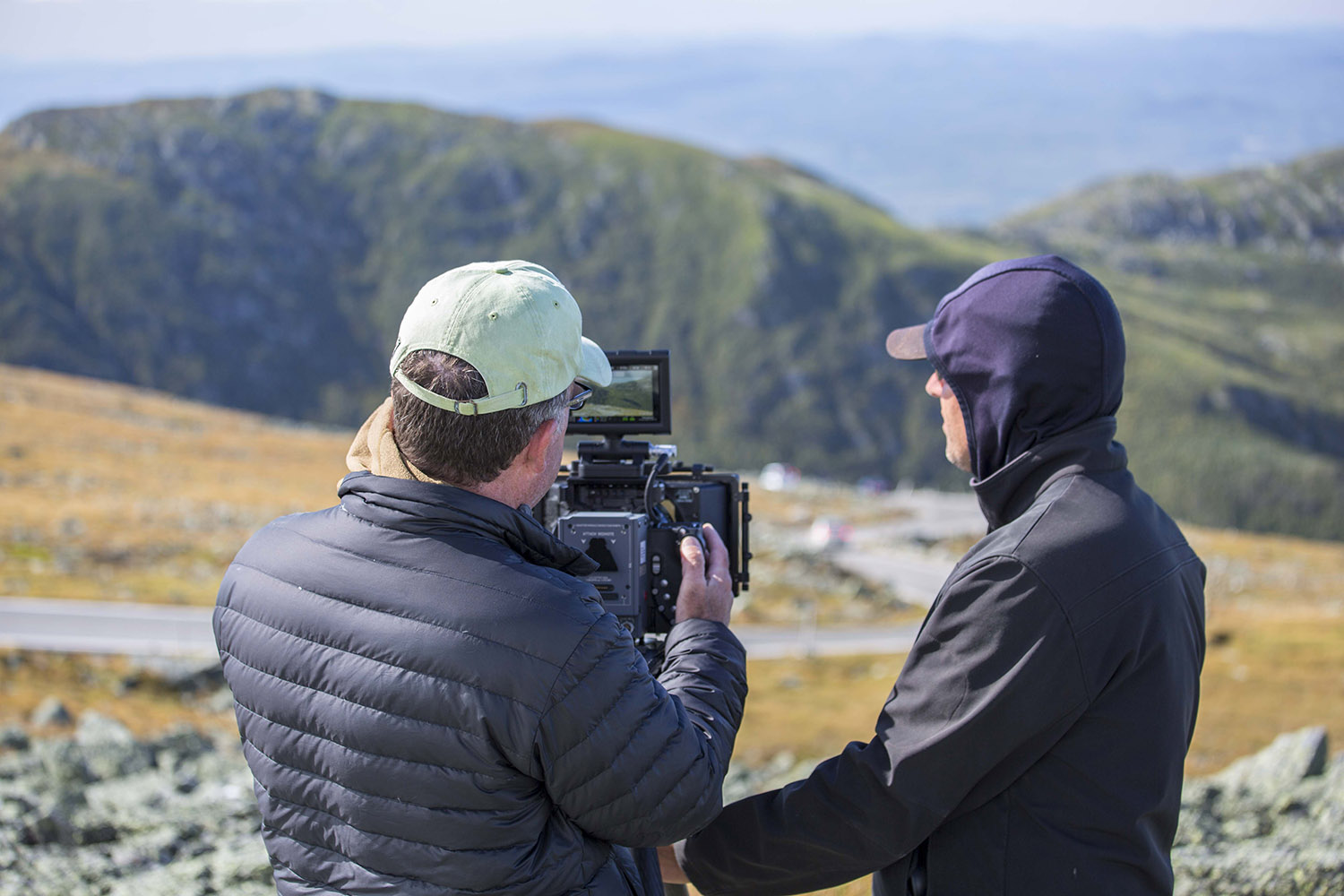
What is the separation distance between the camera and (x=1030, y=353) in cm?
301

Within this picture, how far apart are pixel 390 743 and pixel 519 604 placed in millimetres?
490

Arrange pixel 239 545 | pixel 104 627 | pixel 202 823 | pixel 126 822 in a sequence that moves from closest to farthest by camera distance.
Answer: pixel 126 822, pixel 202 823, pixel 104 627, pixel 239 545

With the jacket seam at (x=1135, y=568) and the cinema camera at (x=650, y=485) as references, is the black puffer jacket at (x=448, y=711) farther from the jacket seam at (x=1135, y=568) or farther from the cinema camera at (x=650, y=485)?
the cinema camera at (x=650, y=485)

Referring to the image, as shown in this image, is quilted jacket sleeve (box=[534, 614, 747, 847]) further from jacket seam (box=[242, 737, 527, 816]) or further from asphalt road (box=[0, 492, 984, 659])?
asphalt road (box=[0, 492, 984, 659])

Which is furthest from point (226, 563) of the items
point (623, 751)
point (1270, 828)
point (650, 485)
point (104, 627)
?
point (623, 751)

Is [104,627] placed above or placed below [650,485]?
below

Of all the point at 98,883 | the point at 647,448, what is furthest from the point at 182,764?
the point at 647,448

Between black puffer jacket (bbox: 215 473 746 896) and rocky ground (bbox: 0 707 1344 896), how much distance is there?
5283 mm

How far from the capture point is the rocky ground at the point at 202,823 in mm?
6766

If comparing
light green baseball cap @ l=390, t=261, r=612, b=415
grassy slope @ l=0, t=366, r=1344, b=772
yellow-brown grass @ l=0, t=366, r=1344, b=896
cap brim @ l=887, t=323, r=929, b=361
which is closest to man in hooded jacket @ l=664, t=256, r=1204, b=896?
cap brim @ l=887, t=323, r=929, b=361

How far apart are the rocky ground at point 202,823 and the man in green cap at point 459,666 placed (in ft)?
17.4

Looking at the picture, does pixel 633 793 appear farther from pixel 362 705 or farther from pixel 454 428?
pixel 454 428

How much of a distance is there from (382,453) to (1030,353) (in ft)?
6.02

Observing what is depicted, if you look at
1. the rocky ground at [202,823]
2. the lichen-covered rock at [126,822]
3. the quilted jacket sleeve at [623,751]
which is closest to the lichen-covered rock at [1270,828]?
the rocky ground at [202,823]
